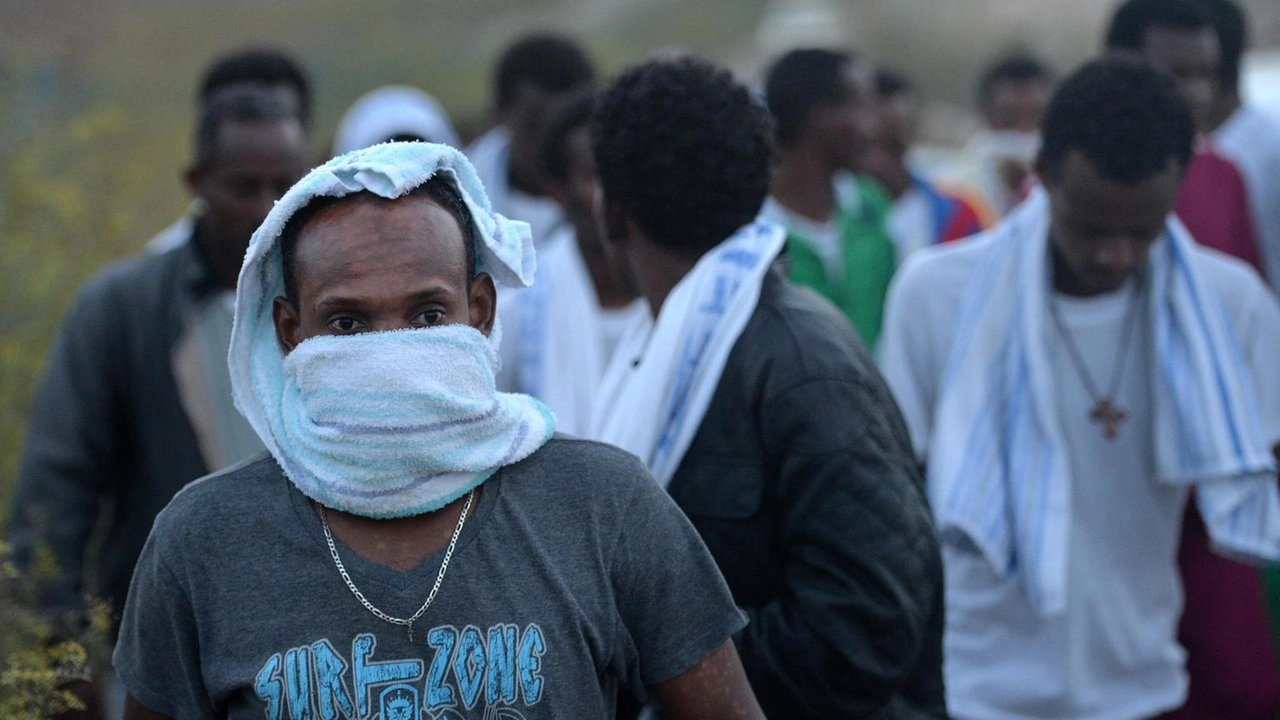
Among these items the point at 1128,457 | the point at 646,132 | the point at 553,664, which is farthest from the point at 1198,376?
the point at 553,664

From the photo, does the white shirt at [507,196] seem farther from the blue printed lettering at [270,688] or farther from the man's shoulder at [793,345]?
the blue printed lettering at [270,688]

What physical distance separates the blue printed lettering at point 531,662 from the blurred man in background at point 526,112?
15.5 feet

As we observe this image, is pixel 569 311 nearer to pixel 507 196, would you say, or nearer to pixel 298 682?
pixel 507 196

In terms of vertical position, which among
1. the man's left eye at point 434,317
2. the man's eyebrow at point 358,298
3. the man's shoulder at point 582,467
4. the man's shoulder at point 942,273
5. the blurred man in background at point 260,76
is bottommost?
the man's shoulder at point 942,273

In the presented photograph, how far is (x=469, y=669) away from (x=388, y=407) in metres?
0.38

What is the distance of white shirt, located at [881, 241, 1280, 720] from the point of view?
3.87m

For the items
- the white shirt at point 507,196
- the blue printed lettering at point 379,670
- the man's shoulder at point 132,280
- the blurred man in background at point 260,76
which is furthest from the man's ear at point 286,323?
the white shirt at point 507,196

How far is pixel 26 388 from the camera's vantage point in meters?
6.28

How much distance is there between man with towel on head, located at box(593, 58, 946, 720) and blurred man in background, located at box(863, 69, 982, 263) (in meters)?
3.69

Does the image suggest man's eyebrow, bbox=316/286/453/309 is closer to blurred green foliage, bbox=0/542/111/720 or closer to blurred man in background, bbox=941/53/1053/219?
blurred green foliage, bbox=0/542/111/720

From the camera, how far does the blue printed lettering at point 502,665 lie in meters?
2.14

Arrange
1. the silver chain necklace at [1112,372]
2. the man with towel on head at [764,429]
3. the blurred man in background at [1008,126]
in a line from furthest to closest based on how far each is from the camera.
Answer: the blurred man in background at [1008,126] → the silver chain necklace at [1112,372] → the man with towel on head at [764,429]

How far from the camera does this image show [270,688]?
2.12m

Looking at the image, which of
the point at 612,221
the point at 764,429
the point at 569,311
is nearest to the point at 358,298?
the point at 764,429
